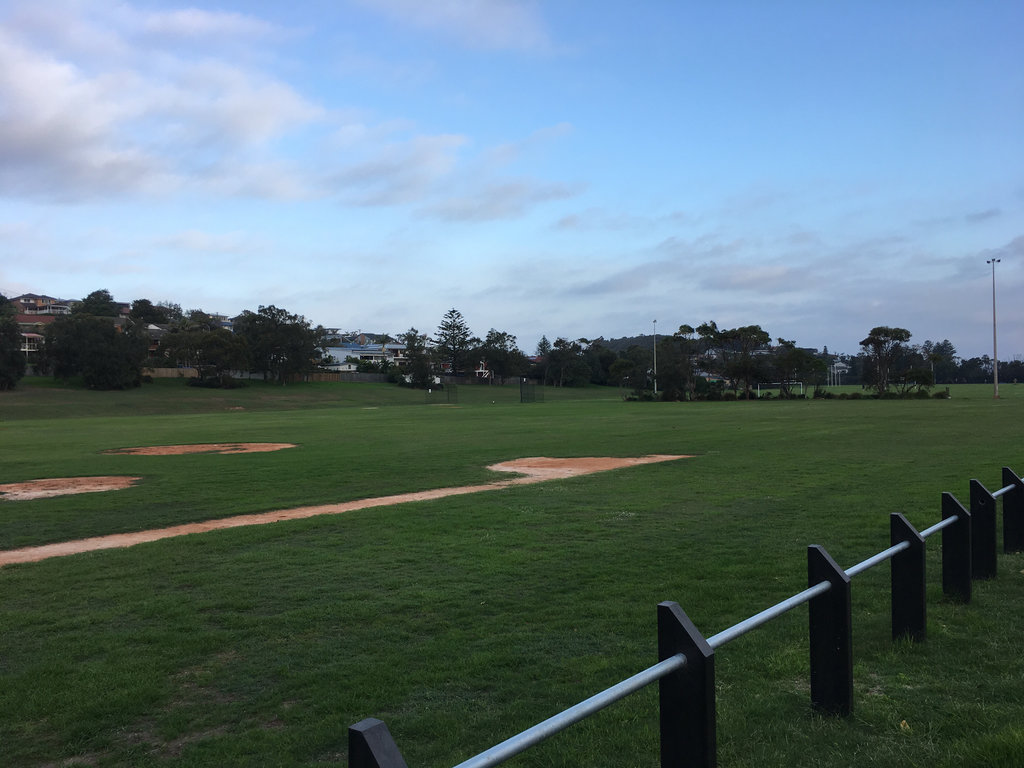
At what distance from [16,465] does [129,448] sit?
6.06 metres

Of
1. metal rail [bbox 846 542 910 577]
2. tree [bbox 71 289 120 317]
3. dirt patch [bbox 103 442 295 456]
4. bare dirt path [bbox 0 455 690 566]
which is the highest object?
tree [bbox 71 289 120 317]

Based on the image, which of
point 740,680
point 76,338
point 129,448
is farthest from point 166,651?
point 76,338

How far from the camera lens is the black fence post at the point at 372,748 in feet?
6.68

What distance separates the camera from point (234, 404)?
77.5 meters

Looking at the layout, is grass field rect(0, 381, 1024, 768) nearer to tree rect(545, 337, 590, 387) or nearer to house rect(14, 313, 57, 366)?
house rect(14, 313, 57, 366)

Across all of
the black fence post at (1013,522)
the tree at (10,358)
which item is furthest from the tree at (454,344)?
the black fence post at (1013,522)

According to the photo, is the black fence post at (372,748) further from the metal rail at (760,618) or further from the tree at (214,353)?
the tree at (214,353)

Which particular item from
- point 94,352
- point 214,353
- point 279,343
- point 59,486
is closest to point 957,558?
point 59,486

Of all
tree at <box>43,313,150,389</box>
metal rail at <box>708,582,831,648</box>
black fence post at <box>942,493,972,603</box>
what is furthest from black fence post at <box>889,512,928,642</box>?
tree at <box>43,313,150,389</box>

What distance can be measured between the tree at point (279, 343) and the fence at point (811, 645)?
10074 cm

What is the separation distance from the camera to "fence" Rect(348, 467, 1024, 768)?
2266 mm

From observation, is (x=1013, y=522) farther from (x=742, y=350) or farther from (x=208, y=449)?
(x=742, y=350)

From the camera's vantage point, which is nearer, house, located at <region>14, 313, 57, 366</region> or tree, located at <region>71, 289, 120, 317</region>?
house, located at <region>14, 313, 57, 366</region>

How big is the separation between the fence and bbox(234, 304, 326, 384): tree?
100744 mm
